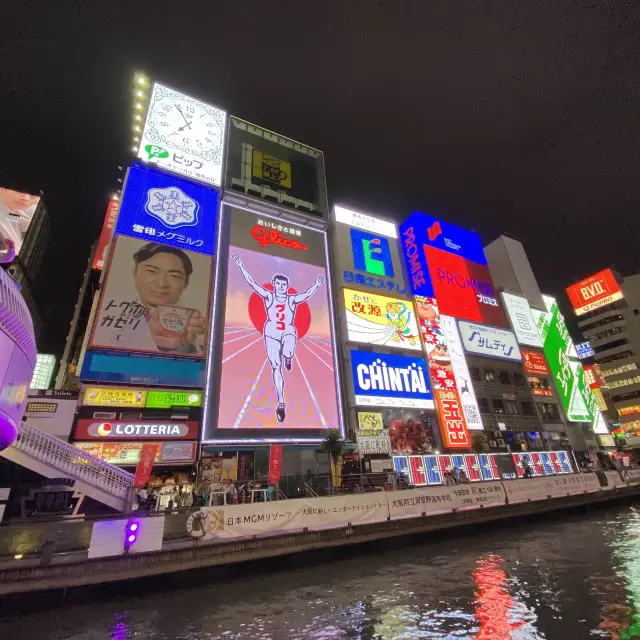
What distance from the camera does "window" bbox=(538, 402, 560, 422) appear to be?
4544 centimetres

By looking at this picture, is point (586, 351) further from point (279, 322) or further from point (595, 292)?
point (279, 322)

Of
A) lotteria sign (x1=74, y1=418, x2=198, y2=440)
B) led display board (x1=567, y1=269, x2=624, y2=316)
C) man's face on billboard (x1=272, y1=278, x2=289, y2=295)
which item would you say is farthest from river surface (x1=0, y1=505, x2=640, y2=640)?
led display board (x1=567, y1=269, x2=624, y2=316)

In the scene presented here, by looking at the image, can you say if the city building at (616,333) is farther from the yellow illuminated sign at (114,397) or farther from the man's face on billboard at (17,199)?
the man's face on billboard at (17,199)

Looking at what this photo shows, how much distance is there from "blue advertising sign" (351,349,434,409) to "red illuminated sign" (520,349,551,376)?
20557 millimetres

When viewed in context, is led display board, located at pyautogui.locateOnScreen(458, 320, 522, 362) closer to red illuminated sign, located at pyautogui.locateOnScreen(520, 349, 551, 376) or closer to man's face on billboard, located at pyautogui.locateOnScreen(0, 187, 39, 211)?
red illuminated sign, located at pyautogui.locateOnScreen(520, 349, 551, 376)

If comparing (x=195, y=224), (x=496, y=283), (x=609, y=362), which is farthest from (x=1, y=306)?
(x=609, y=362)

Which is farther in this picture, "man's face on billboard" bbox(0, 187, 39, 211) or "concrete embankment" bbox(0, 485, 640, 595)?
"man's face on billboard" bbox(0, 187, 39, 211)

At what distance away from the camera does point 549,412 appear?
1822 inches

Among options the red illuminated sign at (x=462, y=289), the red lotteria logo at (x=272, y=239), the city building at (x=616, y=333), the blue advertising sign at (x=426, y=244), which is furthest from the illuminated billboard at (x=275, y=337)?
the city building at (x=616, y=333)

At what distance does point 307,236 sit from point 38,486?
29932 millimetres

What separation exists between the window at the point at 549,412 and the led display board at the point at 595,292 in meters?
54.0

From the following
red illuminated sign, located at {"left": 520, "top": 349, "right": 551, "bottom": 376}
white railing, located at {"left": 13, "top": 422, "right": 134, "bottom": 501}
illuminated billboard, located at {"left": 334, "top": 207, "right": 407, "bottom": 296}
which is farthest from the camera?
red illuminated sign, located at {"left": 520, "top": 349, "right": 551, "bottom": 376}

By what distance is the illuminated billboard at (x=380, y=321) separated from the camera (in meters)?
35.0

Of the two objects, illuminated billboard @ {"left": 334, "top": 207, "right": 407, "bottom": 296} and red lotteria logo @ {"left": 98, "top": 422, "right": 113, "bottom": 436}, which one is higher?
illuminated billboard @ {"left": 334, "top": 207, "right": 407, "bottom": 296}
